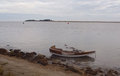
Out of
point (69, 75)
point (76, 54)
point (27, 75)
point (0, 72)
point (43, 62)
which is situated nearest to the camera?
point (0, 72)

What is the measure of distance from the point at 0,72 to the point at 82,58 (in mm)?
12924

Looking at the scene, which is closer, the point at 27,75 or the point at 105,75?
the point at 27,75

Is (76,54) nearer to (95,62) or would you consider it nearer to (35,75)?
(95,62)

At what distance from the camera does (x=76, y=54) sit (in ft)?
61.9

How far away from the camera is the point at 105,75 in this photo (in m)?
12.0

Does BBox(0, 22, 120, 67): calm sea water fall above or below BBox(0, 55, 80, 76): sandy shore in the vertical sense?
below

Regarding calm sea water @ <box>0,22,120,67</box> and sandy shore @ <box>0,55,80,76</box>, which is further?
calm sea water @ <box>0,22,120,67</box>

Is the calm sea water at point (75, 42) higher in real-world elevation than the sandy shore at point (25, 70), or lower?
lower

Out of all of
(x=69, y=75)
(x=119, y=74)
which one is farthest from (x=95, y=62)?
(x=69, y=75)

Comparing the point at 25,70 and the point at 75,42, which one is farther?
the point at 75,42

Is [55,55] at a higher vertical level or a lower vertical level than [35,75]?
lower

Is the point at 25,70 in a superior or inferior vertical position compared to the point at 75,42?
superior

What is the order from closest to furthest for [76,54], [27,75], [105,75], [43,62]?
1. [27,75]
2. [105,75]
3. [43,62]
4. [76,54]

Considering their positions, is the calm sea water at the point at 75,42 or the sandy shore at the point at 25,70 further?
the calm sea water at the point at 75,42
